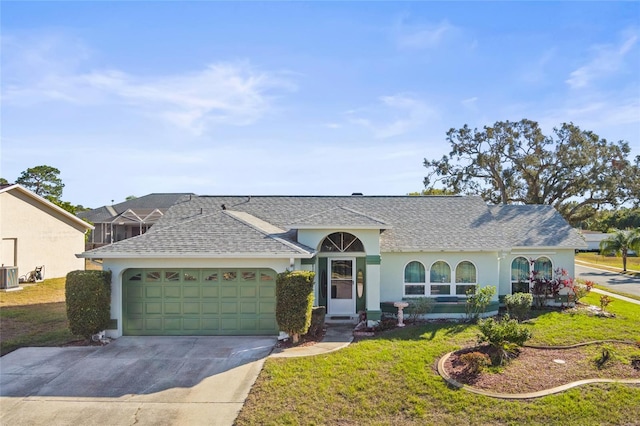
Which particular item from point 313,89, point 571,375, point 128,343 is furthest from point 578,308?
point 128,343

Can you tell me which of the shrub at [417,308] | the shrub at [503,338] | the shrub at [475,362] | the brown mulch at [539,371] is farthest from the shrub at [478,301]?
the shrub at [475,362]

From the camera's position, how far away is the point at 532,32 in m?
14.4

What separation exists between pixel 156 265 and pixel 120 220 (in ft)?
103

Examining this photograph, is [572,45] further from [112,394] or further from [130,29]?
[112,394]

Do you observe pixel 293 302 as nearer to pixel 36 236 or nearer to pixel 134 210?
pixel 36 236

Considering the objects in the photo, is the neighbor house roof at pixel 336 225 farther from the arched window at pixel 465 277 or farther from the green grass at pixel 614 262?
the green grass at pixel 614 262

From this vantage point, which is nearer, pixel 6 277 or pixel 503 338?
pixel 503 338

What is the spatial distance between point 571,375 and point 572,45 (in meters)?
11.2

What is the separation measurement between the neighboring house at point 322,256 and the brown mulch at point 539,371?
471cm

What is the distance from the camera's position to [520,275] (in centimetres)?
1853

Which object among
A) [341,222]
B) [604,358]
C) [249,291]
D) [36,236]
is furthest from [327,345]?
[36,236]

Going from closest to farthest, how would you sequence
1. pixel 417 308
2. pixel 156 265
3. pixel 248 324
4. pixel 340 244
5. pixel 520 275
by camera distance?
pixel 156 265, pixel 248 324, pixel 417 308, pixel 340 244, pixel 520 275

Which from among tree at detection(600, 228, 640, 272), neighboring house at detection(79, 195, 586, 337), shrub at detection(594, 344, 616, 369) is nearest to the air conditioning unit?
neighboring house at detection(79, 195, 586, 337)

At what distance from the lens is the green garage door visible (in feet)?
45.4
